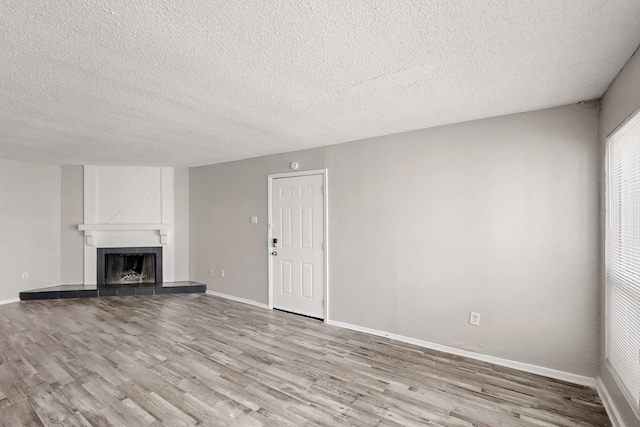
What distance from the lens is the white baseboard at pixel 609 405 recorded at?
6.34 ft

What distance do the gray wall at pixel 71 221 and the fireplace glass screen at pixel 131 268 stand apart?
0.50 metres

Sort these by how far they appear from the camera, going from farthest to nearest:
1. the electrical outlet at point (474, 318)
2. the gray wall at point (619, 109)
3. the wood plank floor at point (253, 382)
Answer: the electrical outlet at point (474, 318), the wood plank floor at point (253, 382), the gray wall at point (619, 109)

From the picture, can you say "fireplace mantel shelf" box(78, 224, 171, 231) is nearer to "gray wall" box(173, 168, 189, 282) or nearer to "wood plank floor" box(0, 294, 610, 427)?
"gray wall" box(173, 168, 189, 282)

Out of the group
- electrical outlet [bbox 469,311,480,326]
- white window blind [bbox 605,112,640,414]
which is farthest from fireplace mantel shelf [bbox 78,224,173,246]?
white window blind [bbox 605,112,640,414]

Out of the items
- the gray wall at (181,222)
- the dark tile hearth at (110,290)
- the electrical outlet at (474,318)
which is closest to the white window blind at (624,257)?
the electrical outlet at (474,318)

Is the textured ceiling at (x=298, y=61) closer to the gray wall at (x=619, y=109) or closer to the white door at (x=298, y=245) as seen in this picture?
the gray wall at (x=619, y=109)

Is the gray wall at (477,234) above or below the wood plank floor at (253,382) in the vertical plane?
above

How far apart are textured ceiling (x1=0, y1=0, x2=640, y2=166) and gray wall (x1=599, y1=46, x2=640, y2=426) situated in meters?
0.09

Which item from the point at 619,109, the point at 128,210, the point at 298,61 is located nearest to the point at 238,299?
the point at 128,210

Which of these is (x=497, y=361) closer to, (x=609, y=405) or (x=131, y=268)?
(x=609, y=405)

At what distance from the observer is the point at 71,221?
5.43 meters

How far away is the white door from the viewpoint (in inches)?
159

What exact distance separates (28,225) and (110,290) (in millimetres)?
1746

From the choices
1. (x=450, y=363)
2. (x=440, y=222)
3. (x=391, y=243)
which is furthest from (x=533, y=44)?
(x=450, y=363)
